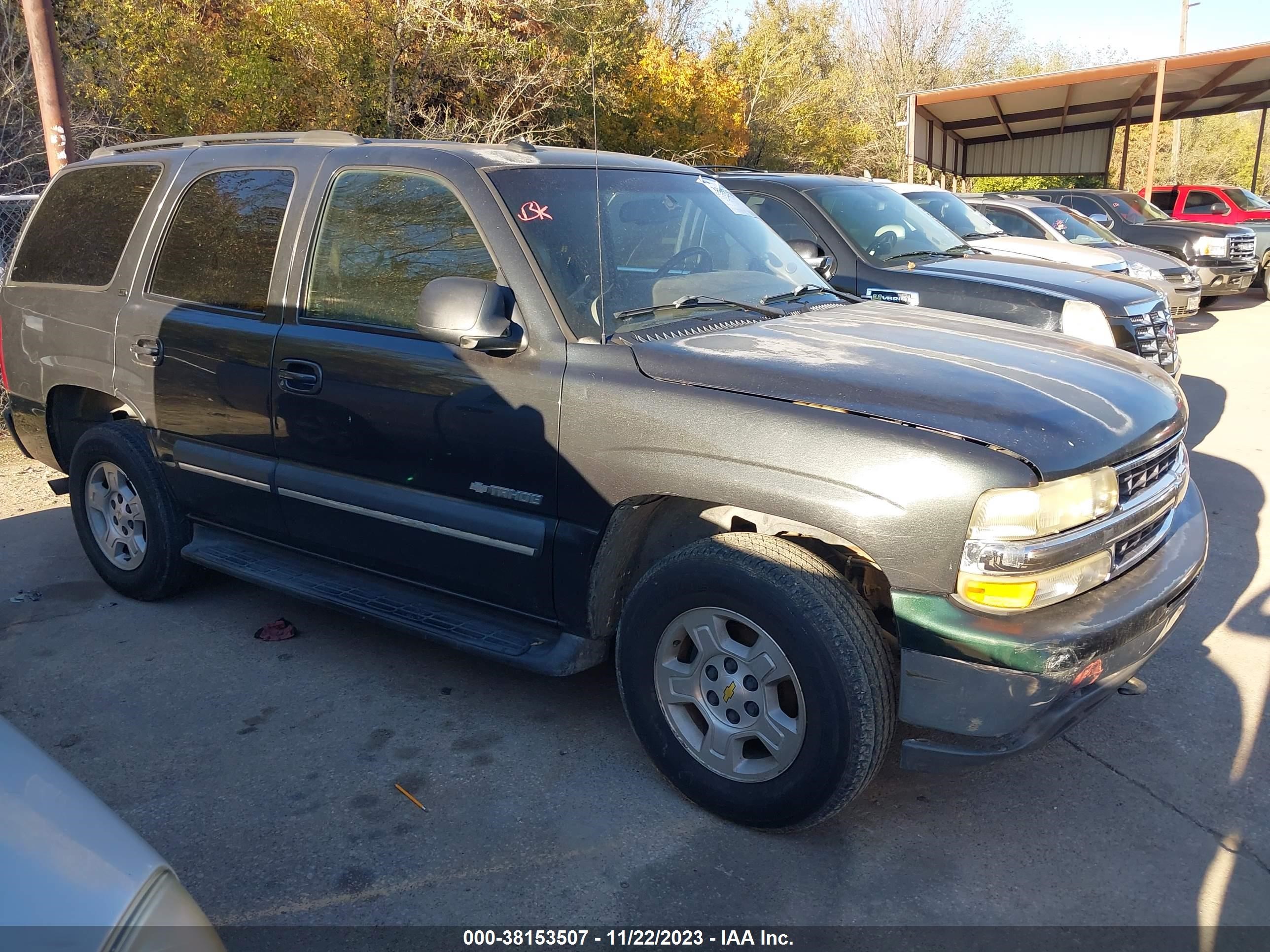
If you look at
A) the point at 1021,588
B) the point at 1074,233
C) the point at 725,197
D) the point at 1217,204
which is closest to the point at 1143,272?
the point at 1074,233

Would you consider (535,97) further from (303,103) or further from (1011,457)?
(1011,457)

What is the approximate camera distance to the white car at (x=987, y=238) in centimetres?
952

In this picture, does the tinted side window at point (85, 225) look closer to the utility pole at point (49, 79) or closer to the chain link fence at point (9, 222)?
the utility pole at point (49, 79)

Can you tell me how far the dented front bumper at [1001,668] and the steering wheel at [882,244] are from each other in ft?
16.0

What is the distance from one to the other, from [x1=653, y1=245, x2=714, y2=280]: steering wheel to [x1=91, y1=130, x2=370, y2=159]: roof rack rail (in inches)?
50.4

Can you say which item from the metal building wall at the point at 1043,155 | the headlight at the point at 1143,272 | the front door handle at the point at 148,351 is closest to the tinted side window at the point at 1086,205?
the headlight at the point at 1143,272

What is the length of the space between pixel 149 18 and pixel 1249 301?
16.9 meters

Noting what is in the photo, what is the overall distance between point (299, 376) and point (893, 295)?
14.6ft

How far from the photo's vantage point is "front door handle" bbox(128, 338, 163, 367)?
4.48 metres

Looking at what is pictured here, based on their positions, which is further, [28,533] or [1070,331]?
[1070,331]

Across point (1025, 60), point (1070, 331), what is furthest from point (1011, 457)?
point (1025, 60)

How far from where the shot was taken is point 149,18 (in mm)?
12602

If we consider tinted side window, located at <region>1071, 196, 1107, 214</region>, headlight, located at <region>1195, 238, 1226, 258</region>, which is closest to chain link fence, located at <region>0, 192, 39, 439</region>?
tinted side window, located at <region>1071, 196, 1107, 214</region>

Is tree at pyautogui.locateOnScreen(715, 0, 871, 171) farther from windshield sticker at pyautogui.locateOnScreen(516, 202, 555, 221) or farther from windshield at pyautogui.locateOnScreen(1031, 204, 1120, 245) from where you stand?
windshield sticker at pyautogui.locateOnScreen(516, 202, 555, 221)
